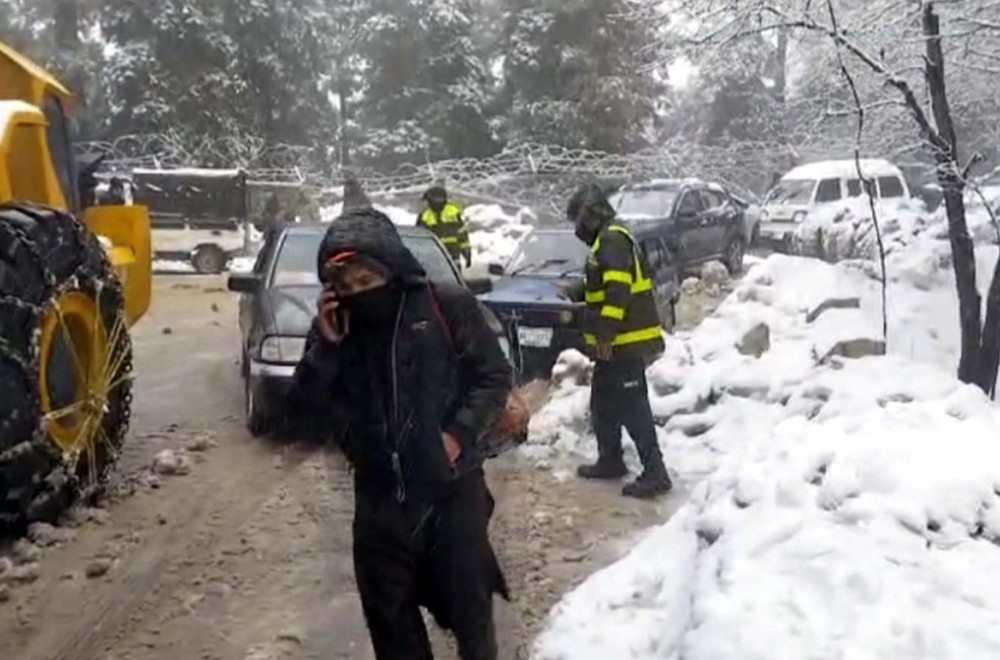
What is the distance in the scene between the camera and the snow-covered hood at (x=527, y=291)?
11.0 metres

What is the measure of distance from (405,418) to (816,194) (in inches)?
858

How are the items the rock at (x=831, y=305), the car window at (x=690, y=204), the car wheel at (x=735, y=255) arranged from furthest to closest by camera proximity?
the car wheel at (x=735, y=255) < the car window at (x=690, y=204) < the rock at (x=831, y=305)

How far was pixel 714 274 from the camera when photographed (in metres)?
19.7

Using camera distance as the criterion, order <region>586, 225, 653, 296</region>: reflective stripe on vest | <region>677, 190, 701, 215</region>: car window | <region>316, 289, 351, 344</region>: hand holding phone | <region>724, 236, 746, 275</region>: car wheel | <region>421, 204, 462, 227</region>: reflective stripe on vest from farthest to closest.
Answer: <region>724, 236, 746, 275</region>: car wheel, <region>677, 190, 701, 215</region>: car window, <region>421, 204, 462, 227</region>: reflective stripe on vest, <region>586, 225, 653, 296</region>: reflective stripe on vest, <region>316, 289, 351, 344</region>: hand holding phone

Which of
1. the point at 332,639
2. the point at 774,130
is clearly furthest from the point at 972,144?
the point at 774,130

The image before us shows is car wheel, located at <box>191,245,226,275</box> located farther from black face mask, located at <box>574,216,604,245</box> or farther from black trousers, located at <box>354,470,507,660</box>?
black trousers, located at <box>354,470,507,660</box>

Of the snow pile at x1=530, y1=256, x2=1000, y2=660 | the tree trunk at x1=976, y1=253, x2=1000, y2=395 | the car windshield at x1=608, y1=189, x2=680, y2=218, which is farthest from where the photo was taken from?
the car windshield at x1=608, y1=189, x2=680, y2=218

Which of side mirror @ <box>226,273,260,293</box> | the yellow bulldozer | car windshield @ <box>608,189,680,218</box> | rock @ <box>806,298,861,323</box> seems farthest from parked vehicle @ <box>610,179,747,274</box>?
the yellow bulldozer

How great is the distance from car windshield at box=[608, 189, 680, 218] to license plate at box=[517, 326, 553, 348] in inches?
285

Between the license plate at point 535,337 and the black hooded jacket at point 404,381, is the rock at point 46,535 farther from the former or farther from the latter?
the license plate at point 535,337

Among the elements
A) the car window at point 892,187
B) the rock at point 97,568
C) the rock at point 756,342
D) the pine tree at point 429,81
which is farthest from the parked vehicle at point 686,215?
the pine tree at point 429,81

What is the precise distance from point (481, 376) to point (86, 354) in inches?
157

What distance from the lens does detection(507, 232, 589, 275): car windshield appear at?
1205 cm

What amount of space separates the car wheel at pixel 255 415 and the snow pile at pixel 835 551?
3781 mm
